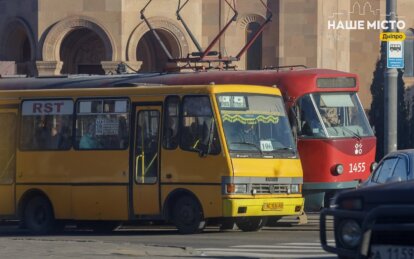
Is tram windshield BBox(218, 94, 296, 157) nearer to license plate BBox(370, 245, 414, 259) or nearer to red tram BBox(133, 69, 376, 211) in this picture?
red tram BBox(133, 69, 376, 211)

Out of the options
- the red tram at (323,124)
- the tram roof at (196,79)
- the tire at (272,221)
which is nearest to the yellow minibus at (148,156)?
the tire at (272,221)

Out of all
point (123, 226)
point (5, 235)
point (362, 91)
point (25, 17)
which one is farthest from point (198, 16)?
point (5, 235)

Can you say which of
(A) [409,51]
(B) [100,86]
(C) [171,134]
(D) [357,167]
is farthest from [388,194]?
(A) [409,51]

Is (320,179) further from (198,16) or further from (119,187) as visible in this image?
(198,16)

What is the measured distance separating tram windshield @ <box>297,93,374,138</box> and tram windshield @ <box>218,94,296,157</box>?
1.82 m

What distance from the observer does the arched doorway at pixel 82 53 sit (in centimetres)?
3962

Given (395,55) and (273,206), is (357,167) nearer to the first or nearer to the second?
(395,55)

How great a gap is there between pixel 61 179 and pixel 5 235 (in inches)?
56.2

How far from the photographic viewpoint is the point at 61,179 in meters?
22.5

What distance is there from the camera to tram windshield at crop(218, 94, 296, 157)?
20906 millimetres

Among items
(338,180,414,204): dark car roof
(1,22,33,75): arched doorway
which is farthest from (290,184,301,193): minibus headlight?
(1,22,33,75): arched doorway

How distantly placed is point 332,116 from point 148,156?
4271mm

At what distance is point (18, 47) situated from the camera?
39.8 m

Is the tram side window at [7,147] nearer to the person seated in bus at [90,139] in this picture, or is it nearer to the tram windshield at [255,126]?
the person seated in bus at [90,139]
